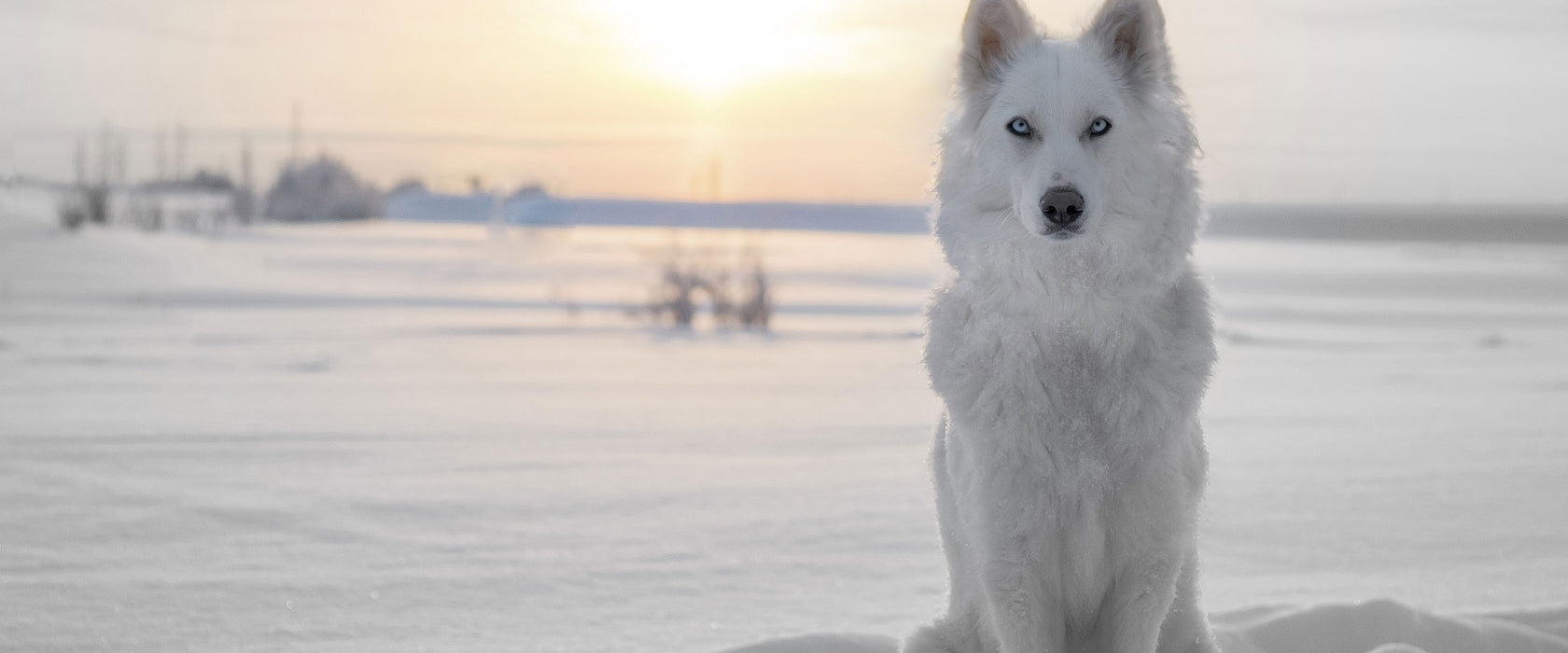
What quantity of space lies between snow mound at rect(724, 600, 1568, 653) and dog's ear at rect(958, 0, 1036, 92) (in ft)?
4.82

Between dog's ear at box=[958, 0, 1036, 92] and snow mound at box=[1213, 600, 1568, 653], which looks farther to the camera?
snow mound at box=[1213, 600, 1568, 653]

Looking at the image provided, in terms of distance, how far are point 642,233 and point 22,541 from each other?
77.8 feet

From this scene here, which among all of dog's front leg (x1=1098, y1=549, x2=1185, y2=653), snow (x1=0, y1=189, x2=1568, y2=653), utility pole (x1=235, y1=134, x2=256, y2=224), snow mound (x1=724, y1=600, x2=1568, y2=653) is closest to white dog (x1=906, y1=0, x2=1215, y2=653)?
dog's front leg (x1=1098, y1=549, x2=1185, y2=653)

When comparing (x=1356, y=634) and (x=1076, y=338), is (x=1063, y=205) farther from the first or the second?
(x=1356, y=634)

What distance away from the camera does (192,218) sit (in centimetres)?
2117

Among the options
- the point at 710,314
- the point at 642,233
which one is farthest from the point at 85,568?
the point at 642,233

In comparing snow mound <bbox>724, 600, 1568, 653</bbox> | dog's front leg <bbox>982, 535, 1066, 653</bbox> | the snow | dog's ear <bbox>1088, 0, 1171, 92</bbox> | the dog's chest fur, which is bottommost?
the snow

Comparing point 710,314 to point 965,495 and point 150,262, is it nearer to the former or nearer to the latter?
point 150,262

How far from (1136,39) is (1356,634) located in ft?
Answer: 5.88

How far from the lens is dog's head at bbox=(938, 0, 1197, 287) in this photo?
7.57 ft

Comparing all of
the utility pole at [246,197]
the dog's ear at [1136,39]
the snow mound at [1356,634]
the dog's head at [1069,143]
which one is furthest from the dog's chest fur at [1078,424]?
the utility pole at [246,197]

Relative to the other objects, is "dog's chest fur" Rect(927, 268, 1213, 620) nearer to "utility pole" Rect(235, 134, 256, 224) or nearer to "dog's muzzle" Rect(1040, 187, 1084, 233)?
"dog's muzzle" Rect(1040, 187, 1084, 233)

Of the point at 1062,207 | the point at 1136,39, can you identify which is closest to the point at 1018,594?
the point at 1062,207

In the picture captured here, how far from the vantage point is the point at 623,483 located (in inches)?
197
